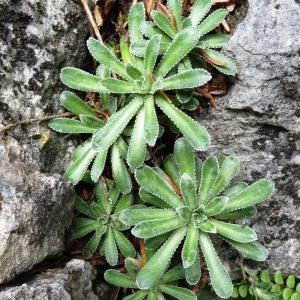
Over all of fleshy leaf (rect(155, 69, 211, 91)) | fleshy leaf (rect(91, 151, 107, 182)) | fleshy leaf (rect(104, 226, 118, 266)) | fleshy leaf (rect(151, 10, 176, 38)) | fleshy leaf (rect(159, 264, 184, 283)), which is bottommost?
fleshy leaf (rect(159, 264, 184, 283))

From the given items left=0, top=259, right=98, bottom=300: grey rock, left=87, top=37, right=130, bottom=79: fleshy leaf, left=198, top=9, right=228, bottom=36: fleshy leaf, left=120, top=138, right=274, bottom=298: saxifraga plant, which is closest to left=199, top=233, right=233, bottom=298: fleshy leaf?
left=120, top=138, right=274, bottom=298: saxifraga plant

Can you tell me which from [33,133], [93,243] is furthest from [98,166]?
[93,243]

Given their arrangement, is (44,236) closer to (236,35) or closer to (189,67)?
(189,67)

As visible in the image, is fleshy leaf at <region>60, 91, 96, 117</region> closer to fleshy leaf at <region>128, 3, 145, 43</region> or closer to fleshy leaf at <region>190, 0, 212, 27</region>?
fleshy leaf at <region>128, 3, 145, 43</region>

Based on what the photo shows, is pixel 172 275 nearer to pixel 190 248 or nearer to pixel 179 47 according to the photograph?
pixel 190 248

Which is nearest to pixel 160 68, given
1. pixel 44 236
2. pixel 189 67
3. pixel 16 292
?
pixel 189 67

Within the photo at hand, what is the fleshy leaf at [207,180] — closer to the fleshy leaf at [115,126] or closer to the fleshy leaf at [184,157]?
the fleshy leaf at [184,157]
